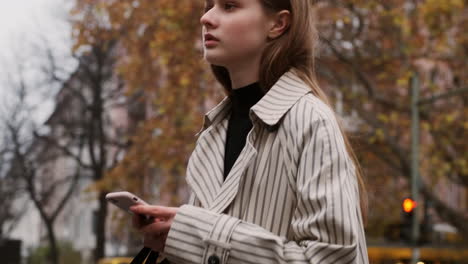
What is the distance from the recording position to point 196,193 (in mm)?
2174

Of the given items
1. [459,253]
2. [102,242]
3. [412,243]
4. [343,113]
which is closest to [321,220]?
[412,243]

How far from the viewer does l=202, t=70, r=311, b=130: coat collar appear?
81.4 inches

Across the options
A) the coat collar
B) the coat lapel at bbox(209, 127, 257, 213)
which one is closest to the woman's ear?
the coat collar

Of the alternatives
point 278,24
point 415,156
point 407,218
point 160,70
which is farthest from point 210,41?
point 160,70

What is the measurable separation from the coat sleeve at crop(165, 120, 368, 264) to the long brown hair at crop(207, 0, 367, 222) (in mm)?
232

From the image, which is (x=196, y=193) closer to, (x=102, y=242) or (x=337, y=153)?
(x=337, y=153)

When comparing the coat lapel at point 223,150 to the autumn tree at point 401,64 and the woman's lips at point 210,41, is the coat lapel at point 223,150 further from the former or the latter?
the autumn tree at point 401,64

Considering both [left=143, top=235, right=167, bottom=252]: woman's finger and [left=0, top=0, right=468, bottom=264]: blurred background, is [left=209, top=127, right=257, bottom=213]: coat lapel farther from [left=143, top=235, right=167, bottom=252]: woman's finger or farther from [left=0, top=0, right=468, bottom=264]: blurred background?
[left=0, top=0, right=468, bottom=264]: blurred background

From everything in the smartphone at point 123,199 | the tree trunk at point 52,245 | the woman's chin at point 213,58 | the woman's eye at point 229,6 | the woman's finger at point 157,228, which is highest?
the woman's eye at point 229,6

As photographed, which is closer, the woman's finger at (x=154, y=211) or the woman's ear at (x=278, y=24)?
the woman's finger at (x=154, y=211)

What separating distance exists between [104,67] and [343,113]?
605 inches

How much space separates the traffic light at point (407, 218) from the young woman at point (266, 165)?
13953 millimetres

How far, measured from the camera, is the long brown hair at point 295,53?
7.26ft

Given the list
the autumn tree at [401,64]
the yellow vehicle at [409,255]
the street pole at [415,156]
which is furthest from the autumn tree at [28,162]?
the street pole at [415,156]
